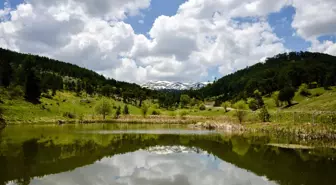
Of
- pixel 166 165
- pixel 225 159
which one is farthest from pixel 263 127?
pixel 166 165

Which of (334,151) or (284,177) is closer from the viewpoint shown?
(284,177)

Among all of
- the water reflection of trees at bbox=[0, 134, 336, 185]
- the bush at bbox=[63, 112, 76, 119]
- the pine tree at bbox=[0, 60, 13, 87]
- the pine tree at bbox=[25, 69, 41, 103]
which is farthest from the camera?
the pine tree at bbox=[0, 60, 13, 87]

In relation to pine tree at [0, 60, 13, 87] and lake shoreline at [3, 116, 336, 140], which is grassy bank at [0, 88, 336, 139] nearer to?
lake shoreline at [3, 116, 336, 140]

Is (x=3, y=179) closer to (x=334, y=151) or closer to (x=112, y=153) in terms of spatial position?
(x=112, y=153)

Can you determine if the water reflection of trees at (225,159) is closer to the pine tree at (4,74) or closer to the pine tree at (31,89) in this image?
the pine tree at (31,89)

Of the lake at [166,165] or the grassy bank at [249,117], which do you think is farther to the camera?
the grassy bank at [249,117]

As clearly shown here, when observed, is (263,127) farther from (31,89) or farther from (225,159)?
(31,89)

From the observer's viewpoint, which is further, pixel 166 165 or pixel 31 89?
pixel 31 89

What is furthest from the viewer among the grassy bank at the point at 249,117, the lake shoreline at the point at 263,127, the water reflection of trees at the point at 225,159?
the grassy bank at the point at 249,117

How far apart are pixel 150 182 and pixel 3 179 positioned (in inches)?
475

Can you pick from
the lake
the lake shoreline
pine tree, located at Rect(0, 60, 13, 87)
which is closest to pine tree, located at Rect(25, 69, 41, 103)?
pine tree, located at Rect(0, 60, 13, 87)

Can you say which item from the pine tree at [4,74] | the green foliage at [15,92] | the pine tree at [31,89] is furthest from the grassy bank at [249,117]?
the pine tree at [4,74]

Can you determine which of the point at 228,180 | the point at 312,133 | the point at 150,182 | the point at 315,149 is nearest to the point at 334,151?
the point at 315,149

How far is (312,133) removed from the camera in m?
59.6
